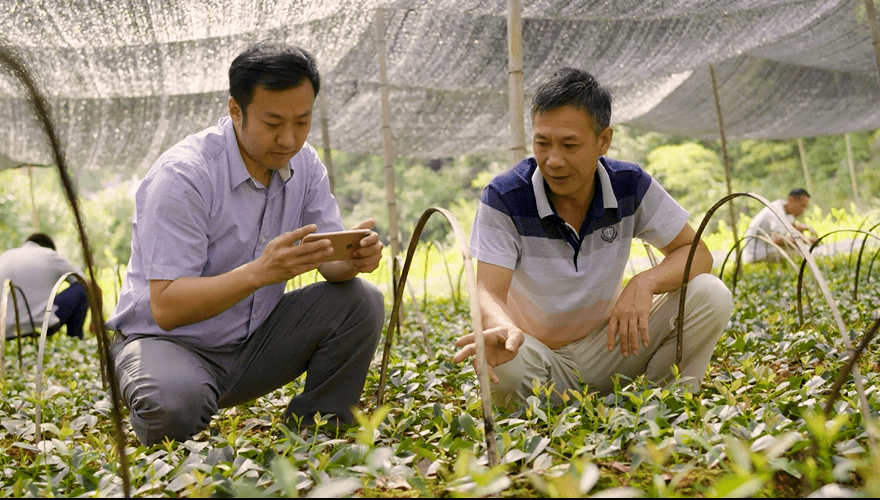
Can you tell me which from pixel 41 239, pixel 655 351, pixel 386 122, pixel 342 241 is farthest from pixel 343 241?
pixel 41 239

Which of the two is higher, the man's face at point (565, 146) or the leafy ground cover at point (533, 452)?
the man's face at point (565, 146)

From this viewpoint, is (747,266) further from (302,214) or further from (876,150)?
(876,150)

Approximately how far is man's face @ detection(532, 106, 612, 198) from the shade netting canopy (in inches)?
93.9

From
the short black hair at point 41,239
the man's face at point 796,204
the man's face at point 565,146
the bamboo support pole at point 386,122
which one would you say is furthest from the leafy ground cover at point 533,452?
the man's face at point 796,204

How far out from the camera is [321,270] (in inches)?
82.1

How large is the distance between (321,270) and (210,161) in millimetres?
433

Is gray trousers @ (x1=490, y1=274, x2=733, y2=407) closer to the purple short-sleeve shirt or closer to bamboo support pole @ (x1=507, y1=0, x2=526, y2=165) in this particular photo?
the purple short-sleeve shirt

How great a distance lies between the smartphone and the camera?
1715 millimetres

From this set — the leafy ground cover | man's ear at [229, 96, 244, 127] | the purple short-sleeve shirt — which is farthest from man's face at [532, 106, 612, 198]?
man's ear at [229, 96, 244, 127]

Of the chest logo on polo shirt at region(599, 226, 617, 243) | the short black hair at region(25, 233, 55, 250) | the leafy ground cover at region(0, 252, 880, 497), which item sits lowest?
the leafy ground cover at region(0, 252, 880, 497)

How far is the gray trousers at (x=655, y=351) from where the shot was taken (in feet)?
6.38

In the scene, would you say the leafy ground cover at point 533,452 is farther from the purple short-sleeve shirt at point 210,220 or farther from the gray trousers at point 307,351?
the purple short-sleeve shirt at point 210,220

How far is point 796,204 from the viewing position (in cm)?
687

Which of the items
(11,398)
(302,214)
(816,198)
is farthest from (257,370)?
(816,198)
